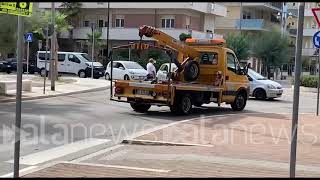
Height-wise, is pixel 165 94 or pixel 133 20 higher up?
pixel 133 20

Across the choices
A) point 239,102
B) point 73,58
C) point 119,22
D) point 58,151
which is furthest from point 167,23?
point 58,151

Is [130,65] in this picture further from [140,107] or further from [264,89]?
[140,107]

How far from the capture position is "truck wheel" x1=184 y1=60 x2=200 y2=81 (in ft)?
59.9

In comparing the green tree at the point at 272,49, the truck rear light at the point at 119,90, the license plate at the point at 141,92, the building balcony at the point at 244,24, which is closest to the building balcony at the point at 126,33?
the green tree at the point at 272,49

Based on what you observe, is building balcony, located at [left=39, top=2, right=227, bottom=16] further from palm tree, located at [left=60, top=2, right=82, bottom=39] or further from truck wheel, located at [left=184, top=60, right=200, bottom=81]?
truck wheel, located at [left=184, top=60, right=200, bottom=81]

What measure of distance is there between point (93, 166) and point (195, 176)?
67.0 inches

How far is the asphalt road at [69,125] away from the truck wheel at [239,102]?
33 centimetres

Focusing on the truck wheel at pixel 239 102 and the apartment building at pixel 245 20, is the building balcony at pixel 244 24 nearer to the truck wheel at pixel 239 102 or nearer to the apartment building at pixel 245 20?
the apartment building at pixel 245 20

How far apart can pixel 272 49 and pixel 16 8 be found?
53293mm

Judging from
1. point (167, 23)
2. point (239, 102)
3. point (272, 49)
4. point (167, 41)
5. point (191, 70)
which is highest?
point (167, 23)

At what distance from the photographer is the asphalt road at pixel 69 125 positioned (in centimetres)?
1007

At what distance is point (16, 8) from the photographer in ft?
18.7

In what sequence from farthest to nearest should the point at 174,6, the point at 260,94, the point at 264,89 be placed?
the point at 174,6
the point at 260,94
the point at 264,89

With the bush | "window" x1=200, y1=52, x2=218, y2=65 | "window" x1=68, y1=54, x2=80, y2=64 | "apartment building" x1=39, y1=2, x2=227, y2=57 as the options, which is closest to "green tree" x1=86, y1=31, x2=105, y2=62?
"apartment building" x1=39, y1=2, x2=227, y2=57
